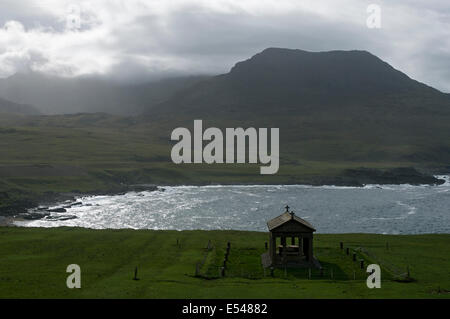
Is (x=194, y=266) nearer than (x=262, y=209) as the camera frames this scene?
Yes

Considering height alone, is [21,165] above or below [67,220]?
above

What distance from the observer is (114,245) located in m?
61.8

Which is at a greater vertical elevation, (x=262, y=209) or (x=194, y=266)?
(x=262, y=209)

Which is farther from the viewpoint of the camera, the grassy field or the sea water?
the sea water

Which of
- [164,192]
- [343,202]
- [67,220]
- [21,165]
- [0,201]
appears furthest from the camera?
[21,165]

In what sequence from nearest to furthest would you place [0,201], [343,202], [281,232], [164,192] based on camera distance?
[281,232], [0,201], [343,202], [164,192]

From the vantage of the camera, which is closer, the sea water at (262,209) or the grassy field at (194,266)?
the grassy field at (194,266)

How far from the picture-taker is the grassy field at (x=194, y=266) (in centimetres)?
3894

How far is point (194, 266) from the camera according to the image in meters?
50.0

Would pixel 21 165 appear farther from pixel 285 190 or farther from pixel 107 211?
pixel 285 190

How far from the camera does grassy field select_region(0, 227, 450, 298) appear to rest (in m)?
38.9
